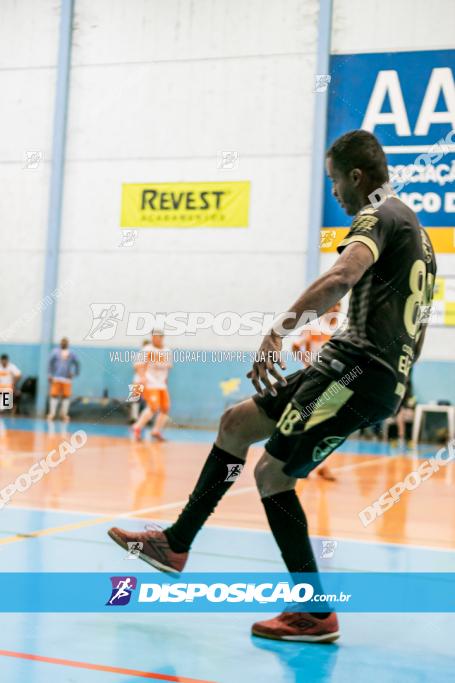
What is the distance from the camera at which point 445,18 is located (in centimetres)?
A: 1655

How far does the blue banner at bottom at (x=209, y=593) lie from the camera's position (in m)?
3.83

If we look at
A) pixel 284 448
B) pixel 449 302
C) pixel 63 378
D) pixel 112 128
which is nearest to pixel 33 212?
pixel 112 128

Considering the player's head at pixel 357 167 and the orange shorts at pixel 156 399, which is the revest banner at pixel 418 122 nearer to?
the orange shorts at pixel 156 399

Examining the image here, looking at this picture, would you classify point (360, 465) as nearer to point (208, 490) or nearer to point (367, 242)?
point (208, 490)

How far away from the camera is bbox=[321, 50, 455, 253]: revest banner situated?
16312 mm

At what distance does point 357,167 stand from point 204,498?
148cm

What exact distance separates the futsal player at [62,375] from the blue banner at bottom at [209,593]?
14222 mm

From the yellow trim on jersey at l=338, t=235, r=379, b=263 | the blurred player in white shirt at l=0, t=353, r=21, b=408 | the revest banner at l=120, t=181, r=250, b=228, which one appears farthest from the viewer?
the revest banner at l=120, t=181, r=250, b=228

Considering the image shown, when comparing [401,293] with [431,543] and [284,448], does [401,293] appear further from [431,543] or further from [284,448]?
[431,543]

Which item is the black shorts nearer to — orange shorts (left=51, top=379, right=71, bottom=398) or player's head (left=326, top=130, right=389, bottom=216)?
player's head (left=326, top=130, right=389, bottom=216)

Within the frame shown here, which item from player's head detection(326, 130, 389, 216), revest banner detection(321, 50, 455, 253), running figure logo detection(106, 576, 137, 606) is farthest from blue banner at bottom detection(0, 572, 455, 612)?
revest banner detection(321, 50, 455, 253)

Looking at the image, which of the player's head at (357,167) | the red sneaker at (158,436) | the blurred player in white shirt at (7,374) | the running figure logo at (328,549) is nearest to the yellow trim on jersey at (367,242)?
the player's head at (357,167)

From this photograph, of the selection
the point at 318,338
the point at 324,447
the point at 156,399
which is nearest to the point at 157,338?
the point at 156,399

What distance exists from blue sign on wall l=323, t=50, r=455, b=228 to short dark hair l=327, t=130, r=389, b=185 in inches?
523
